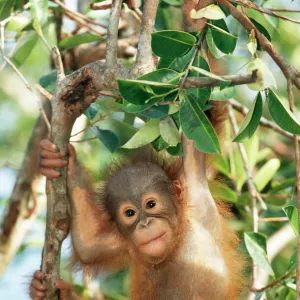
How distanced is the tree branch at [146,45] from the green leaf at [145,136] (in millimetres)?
344

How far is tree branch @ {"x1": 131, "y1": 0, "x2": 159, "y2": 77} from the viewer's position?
334 centimetres

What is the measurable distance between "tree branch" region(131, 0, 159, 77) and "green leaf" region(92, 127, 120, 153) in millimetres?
910

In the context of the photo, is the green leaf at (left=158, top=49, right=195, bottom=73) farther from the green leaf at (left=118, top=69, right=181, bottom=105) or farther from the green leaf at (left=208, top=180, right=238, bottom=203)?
the green leaf at (left=208, top=180, right=238, bottom=203)

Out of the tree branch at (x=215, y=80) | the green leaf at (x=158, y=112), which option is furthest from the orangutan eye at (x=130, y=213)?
the tree branch at (x=215, y=80)

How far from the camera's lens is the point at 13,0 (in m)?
4.55

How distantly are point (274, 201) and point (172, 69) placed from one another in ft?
8.13

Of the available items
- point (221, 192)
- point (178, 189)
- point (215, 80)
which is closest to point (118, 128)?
point (178, 189)

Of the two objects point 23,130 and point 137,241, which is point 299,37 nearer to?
point 23,130

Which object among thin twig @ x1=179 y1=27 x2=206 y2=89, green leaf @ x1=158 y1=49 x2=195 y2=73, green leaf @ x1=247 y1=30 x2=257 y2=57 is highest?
green leaf @ x1=247 y1=30 x2=257 y2=57

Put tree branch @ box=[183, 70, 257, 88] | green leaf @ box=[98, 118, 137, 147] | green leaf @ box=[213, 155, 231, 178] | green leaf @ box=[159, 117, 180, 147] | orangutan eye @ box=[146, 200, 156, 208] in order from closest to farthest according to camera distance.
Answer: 1. tree branch @ box=[183, 70, 257, 88]
2. green leaf @ box=[159, 117, 180, 147]
3. orangutan eye @ box=[146, 200, 156, 208]
4. green leaf @ box=[98, 118, 137, 147]
5. green leaf @ box=[213, 155, 231, 178]

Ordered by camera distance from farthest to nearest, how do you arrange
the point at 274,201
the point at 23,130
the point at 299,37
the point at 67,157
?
the point at 23,130 < the point at 299,37 < the point at 274,201 < the point at 67,157

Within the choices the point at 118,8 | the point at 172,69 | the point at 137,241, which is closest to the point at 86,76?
the point at 118,8

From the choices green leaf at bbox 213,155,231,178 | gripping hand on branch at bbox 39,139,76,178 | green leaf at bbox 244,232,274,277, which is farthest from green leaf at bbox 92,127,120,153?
green leaf at bbox 213,155,231,178

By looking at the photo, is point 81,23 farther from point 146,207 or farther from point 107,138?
point 146,207
